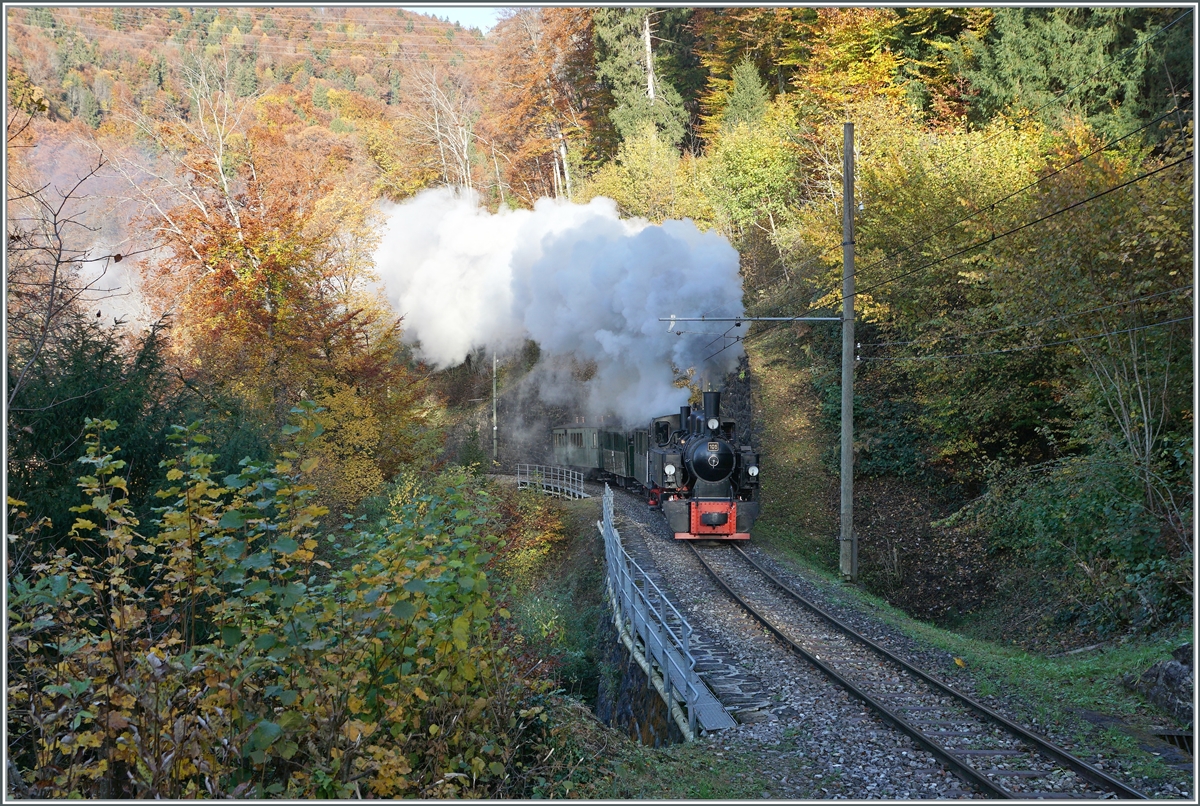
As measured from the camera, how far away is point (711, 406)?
17.5 m

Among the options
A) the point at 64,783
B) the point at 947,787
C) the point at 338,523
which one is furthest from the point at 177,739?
the point at 338,523

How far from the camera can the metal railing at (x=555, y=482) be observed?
29000mm

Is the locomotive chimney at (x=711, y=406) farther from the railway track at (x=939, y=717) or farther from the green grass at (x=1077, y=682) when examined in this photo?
the green grass at (x=1077, y=682)

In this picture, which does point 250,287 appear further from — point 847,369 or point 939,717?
point 939,717

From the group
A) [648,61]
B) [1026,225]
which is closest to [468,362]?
[648,61]

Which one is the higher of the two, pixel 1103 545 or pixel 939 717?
pixel 1103 545

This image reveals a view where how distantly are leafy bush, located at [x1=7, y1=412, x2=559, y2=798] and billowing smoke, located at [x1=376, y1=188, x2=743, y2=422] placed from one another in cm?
1650

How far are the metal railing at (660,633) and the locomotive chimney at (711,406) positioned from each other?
3646 millimetres

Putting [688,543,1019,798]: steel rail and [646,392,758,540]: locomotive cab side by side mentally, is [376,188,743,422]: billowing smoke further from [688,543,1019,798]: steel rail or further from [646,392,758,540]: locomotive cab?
[688,543,1019,798]: steel rail

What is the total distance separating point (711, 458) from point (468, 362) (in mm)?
31413

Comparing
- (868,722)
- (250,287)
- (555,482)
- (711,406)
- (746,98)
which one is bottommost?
(868,722)

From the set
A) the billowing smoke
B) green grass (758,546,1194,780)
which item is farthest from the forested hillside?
the billowing smoke

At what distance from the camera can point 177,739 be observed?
13.8ft

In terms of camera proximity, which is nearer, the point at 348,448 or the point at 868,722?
the point at 868,722
